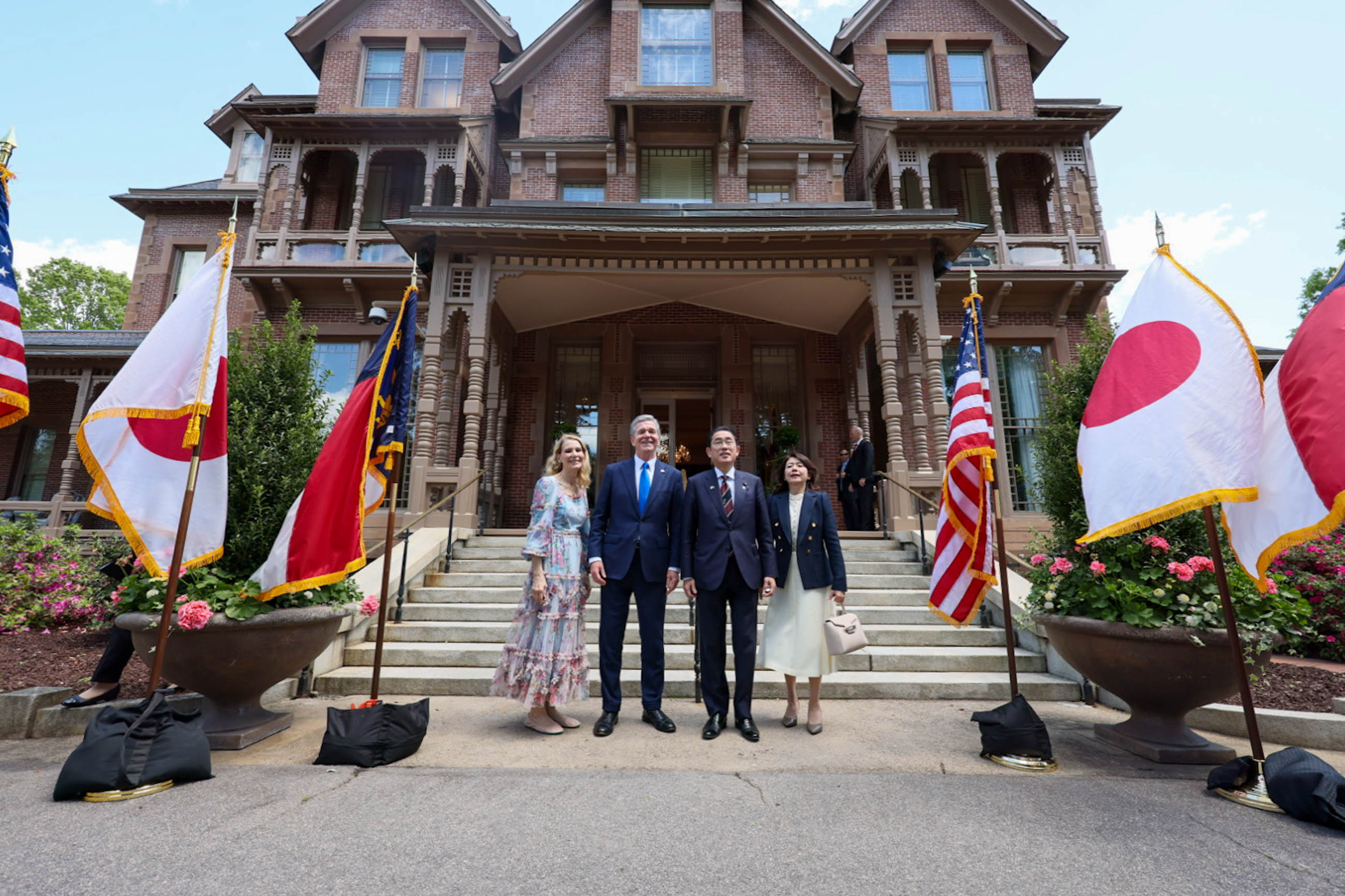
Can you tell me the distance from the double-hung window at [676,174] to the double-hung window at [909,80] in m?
4.97

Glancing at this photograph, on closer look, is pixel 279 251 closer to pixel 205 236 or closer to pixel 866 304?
pixel 205 236

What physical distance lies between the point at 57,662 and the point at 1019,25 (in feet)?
69.2

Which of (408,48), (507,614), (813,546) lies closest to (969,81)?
(408,48)

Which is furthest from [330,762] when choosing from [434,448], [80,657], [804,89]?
[804,89]

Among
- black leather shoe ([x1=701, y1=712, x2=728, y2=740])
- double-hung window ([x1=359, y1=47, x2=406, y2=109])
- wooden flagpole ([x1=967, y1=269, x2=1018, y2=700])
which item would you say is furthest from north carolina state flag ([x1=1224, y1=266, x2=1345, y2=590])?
double-hung window ([x1=359, y1=47, x2=406, y2=109])

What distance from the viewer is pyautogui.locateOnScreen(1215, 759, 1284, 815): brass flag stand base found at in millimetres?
3012

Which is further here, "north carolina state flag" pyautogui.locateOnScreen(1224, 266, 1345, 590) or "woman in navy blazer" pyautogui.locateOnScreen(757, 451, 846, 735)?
"woman in navy blazer" pyautogui.locateOnScreen(757, 451, 846, 735)

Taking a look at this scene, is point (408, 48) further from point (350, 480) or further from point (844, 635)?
point (844, 635)

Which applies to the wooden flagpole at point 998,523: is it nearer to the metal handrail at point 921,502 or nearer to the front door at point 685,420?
the metal handrail at point 921,502

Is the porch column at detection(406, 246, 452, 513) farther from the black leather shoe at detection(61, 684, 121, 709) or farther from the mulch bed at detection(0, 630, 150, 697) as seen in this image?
the black leather shoe at detection(61, 684, 121, 709)

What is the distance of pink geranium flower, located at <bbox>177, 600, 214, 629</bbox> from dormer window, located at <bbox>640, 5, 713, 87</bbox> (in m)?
14.3

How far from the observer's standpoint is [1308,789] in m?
2.81

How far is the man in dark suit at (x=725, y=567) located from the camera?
168 inches

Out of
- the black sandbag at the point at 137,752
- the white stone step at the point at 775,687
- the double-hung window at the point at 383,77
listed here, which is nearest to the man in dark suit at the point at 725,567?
the white stone step at the point at 775,687
